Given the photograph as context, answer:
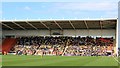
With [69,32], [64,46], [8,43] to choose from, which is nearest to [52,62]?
[64,46]

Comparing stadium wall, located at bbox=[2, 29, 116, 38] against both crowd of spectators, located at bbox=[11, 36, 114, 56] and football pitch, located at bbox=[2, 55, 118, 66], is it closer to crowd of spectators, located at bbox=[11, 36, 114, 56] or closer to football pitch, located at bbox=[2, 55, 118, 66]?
crowd of spectators, located at bbox=[11, 36, 114, 56]

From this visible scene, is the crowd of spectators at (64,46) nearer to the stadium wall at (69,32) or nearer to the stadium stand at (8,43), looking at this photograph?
the stadium wall at (69,32)

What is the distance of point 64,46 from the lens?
6138 centimetres

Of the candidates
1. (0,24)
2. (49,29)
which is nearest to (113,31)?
(49,29)

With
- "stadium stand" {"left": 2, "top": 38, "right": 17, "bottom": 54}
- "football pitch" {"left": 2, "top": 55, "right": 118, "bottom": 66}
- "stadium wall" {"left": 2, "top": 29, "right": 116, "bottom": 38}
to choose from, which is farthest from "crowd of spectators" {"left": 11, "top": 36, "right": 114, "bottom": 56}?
"football pitch" {"left": 2, "top": 55, "right": 118, "bottom": 66}

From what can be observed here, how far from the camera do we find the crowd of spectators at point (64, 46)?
190 feet

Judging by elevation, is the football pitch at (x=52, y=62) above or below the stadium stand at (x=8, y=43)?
below

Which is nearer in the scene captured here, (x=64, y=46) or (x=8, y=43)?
(x=64, y=46)

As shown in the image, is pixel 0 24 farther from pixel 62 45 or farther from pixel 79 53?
pixel 79 53

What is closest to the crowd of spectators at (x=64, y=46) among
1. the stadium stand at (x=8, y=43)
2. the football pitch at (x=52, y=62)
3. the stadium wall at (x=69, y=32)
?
the stadium wall at (x=69, y=32)

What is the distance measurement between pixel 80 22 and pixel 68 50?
6.17 metres

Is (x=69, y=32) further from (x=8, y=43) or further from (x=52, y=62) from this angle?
(x=52, y=62)

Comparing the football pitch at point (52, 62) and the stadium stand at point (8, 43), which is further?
the stadium stand at point (8, 43)

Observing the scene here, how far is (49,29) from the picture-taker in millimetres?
65875
